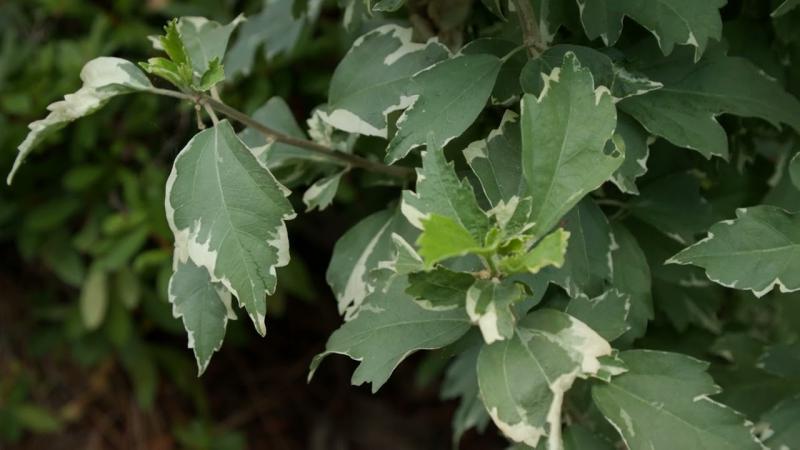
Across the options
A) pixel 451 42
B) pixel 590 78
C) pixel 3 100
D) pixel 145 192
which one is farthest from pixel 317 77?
pixel 590 78

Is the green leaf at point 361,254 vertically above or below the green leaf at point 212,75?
below

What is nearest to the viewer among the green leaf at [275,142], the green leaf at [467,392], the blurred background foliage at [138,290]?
the green leaf at [275,142]

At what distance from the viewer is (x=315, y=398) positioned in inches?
94.6

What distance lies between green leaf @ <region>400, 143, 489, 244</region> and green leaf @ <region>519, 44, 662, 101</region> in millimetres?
163

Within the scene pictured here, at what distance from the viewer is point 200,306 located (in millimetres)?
833

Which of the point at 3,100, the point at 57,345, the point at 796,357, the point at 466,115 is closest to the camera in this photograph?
the point at 466,115

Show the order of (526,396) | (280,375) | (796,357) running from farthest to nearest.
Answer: (280,375), (796,357), (526,396)

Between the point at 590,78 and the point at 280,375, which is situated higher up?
the point at 590,78

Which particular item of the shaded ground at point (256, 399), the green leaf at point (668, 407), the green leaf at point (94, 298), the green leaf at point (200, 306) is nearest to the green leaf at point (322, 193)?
the green leaf at point (200, 306)

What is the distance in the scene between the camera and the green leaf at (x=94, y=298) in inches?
70.2

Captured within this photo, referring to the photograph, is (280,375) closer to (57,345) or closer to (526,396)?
(57,345)

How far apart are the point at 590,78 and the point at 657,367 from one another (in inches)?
10.9

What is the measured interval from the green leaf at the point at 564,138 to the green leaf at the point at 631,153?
0.11 meters

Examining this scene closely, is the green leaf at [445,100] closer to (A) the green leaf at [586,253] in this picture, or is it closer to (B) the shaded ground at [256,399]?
(A) the green leaf at [586,253]
